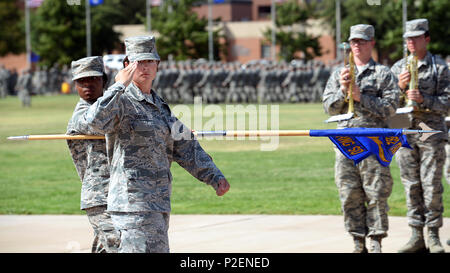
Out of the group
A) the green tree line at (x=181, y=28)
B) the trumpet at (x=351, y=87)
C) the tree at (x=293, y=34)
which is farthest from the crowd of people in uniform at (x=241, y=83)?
the trumpet at (x=351, y=87)

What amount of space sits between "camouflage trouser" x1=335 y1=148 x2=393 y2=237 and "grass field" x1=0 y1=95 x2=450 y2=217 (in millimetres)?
411

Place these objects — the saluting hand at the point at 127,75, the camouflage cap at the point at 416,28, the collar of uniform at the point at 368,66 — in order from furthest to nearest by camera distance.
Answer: the camouflage cap at the point at 416,28
the collar of uniform at the point at 368,66
the saluting hand at the point at 127,75

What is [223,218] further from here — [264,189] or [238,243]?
[264,189]

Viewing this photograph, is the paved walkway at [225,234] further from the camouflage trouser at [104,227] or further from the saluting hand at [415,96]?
the camouflage trouser at [104,227]

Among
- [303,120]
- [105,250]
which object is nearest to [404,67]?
[105,250]

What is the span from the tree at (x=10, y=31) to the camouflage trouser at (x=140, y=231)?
69.0 m

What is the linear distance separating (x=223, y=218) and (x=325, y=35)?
2236 inches

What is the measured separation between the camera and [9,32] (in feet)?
242

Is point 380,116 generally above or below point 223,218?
above

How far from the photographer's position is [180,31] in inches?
2498

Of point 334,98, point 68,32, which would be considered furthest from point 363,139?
point 68,32

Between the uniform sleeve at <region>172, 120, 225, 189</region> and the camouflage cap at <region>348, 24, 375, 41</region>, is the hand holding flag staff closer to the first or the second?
the uniform sleeve at <region>172, 120, 225, 189</region>

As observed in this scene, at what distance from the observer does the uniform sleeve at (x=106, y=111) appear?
535 cm

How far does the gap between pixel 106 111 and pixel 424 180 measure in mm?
4358
